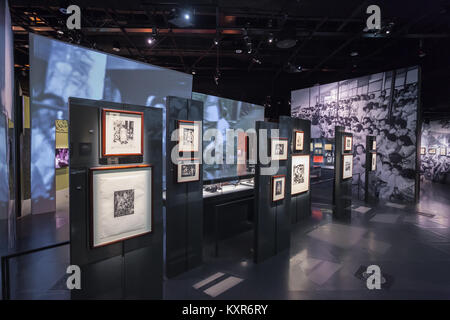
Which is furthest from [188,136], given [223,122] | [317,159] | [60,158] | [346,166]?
[317,159]

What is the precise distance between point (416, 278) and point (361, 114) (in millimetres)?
6628

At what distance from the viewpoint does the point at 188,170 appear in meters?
2.91

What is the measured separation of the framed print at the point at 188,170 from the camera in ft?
9.25

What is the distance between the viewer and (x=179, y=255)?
9.80 feet

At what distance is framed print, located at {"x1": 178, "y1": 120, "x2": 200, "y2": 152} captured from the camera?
278 cm

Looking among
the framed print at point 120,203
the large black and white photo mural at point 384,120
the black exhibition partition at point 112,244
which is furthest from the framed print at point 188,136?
the large black and white photo mural at point 384,120

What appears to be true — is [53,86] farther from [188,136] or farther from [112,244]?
[112,244]

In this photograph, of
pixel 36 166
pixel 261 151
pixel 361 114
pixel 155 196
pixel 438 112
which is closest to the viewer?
pixel 155 196

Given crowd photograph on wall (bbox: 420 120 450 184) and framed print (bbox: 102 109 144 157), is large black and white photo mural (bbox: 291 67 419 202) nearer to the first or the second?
crowd photograph on wall (bbox: 420 120 450 184)

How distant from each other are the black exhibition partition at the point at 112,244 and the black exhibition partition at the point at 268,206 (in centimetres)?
158

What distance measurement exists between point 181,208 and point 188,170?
1.69 ft

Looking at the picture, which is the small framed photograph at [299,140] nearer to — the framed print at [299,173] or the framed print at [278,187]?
the framed print at [299,173]

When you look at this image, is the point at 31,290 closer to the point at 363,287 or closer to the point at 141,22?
the point at 363,287

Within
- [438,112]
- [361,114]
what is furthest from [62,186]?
[438,112]
